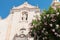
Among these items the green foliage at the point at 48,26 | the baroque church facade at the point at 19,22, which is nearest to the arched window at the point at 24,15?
the baroque church facade at the point at 19,22

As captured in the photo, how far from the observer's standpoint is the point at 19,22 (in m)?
21.9

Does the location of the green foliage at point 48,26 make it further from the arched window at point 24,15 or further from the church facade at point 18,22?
the arched window at point 24,15

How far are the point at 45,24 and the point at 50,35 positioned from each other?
584 millimetres

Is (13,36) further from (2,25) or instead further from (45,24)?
(45,24)

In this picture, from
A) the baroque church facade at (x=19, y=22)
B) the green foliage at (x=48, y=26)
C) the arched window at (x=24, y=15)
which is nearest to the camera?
the green foliage at (x=48, y=26)

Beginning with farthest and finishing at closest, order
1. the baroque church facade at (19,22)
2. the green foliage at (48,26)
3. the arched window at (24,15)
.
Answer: the arched window at (24,15), the baroque church facade at (19,22), the green foliage at (48,26)

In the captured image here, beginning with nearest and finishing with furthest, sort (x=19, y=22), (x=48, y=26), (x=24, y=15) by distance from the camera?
1. (x=48, y=26)
2. (x=19, y=22)
3. (x=24, y=15)

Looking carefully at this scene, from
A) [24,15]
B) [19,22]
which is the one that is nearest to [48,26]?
[19,22]

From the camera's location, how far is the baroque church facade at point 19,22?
21.2m

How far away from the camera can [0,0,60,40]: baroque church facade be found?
21.2 meters

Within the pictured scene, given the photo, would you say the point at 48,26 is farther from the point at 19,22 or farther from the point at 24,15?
the point at 24,15

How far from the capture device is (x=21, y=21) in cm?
2192

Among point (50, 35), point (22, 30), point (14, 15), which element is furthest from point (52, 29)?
point (14, 15)

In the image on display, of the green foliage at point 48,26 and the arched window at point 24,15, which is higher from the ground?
the arched window at point 24,15
